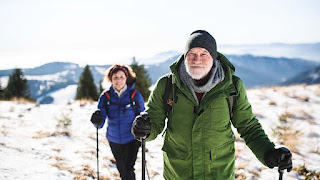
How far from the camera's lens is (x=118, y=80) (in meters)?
3.82

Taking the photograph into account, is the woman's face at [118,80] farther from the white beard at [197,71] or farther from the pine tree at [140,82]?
the pine tree at [140,82]

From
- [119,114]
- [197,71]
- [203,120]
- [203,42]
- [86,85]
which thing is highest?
[203,42]

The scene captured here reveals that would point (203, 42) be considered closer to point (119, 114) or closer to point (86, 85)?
point (119, 114)

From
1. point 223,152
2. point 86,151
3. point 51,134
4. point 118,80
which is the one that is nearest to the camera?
point 223,152

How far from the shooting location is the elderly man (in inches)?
76.2

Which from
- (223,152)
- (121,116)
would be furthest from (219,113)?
(121,116)

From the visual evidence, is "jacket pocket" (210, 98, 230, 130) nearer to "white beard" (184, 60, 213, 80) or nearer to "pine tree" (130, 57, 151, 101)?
"white beard" (184, 60, 213, 80)

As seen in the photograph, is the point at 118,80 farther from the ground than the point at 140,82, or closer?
farther from the ground

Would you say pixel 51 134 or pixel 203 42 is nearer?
pixel 203 42

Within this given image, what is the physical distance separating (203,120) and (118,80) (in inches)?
90.5

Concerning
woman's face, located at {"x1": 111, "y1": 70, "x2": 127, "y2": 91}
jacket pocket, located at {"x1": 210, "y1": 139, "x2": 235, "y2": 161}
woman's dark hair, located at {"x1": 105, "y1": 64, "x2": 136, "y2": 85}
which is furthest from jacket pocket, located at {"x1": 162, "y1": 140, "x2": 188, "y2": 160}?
woman's dark hair, located at {"x1": 105, "y1": 64, "x2": 136, "y2": 85}

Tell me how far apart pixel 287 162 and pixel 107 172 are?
3686mm

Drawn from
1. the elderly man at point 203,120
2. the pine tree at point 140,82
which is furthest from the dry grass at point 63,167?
the pine tree at point 140,82

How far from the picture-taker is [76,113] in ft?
32.2
